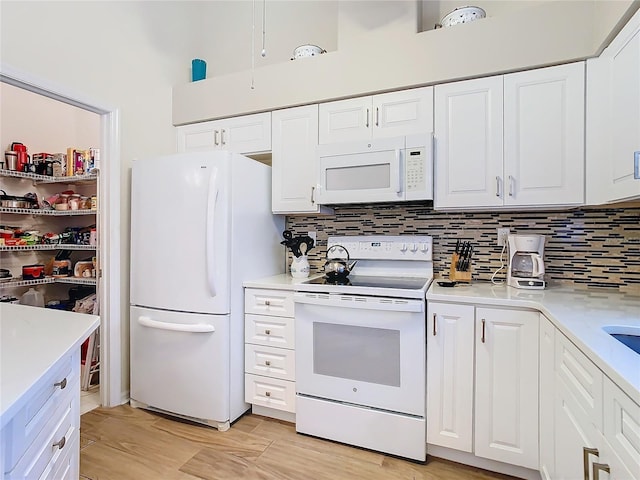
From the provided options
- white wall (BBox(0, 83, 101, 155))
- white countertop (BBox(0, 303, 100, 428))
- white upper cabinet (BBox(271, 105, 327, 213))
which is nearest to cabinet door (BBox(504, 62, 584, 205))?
white upper cabinet (BBox(271, 105, 327, 213))

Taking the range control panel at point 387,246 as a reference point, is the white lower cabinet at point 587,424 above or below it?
below

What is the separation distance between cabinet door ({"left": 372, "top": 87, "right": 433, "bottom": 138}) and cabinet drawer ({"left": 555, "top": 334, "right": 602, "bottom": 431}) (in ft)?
4.41

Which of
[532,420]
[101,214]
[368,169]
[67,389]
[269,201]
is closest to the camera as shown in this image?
[67,389]

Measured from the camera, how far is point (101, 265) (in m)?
2.35

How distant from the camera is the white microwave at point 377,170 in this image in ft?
6.61

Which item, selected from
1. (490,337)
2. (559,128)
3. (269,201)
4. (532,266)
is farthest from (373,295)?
(559,128)

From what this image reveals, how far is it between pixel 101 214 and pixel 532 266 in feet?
8.96

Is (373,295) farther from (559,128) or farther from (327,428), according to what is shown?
(559,128)

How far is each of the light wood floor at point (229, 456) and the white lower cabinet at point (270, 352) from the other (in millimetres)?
150

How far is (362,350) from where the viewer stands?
1897mm

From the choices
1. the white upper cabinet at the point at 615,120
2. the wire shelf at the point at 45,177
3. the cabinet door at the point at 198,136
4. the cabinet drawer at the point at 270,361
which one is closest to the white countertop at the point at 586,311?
the white upper cabinet at the point at 615,120

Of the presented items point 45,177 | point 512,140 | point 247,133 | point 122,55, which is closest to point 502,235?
point 512,140

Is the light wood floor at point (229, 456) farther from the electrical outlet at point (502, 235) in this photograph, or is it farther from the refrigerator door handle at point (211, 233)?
the electrical outlet at point (502, 235)

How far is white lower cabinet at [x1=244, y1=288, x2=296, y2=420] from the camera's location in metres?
2.12
